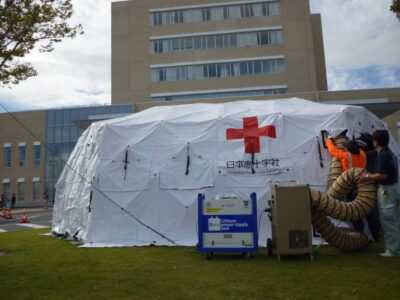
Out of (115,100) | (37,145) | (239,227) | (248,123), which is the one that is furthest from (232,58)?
(239,227)

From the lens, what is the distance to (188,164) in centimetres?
986

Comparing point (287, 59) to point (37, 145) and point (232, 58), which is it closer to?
point (232, 58)

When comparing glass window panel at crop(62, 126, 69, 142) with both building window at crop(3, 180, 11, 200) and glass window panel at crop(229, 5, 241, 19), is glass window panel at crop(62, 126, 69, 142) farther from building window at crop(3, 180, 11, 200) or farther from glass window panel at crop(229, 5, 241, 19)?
glass window panel at crop(229, 5, 241, 19)

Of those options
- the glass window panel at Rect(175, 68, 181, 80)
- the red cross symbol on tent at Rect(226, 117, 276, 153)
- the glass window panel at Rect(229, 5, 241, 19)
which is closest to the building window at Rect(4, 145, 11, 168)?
the glass window panel at Rect(175, 68, 181, 80)

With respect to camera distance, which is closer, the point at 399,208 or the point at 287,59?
the point at 399,208

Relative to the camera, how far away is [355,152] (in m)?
8.49

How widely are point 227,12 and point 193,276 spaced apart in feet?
145

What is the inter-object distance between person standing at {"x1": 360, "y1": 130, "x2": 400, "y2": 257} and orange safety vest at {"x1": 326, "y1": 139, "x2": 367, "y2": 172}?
1.59 meters

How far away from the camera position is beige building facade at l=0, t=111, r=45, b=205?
146 feet

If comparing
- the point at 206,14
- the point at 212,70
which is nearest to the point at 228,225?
the point at 212,70

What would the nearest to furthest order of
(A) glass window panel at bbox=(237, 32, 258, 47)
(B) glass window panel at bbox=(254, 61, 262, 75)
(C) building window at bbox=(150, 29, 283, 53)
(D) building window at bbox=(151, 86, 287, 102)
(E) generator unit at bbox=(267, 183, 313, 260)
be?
(E) generator unit at bbox=(267, 183, 313, 260) → (D) building window at bbox=(151, 86, 287, 102) → (B) glass window panel at bbox=(254, 61, 262, 75) → (A) glass window panel at bbox=(237, 32, 258, 47) → (C) building window at bbox=(150, 29, 283, 53)

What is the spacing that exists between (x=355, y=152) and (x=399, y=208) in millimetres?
1894

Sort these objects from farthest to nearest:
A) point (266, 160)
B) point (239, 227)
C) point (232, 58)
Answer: point (232, 58)
point (266, 160)
point (239, 227)

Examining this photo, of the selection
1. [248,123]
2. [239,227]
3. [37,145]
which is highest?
[37,145]
